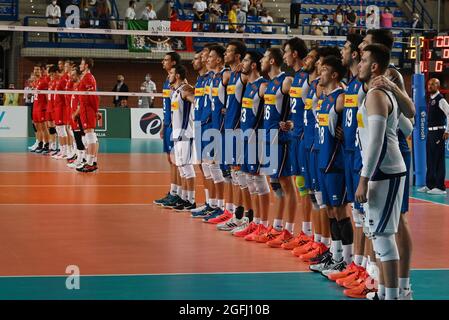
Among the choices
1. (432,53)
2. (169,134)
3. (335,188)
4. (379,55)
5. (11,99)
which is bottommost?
(335,188)

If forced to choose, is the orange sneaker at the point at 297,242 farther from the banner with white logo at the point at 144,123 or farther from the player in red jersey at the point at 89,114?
the banner with white logo at the point at 144,123

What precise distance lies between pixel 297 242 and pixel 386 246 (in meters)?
3.20

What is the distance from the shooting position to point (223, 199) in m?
12.0

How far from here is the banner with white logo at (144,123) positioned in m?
28.7

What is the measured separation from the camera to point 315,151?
8.56 metres

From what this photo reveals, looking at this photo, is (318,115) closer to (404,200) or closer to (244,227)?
(404,200)

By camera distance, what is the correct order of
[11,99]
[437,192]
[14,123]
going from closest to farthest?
[437,192]
[14,123]
[11,99]

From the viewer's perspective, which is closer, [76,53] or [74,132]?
[74,132]

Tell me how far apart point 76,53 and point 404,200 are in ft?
82.1

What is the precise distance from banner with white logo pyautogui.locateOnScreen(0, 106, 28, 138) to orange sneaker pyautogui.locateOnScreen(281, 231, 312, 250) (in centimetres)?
1951

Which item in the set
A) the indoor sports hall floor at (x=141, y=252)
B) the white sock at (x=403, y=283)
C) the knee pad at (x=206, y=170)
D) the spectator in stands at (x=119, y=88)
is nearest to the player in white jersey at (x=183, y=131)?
the indoor sports hall floor at (x=141, y=252)

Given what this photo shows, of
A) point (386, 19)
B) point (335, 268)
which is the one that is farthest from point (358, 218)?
point (386, 19)

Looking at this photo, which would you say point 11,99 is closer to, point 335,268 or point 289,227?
point 289,227

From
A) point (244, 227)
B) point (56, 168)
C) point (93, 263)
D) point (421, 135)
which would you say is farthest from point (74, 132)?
point (93, 263)
